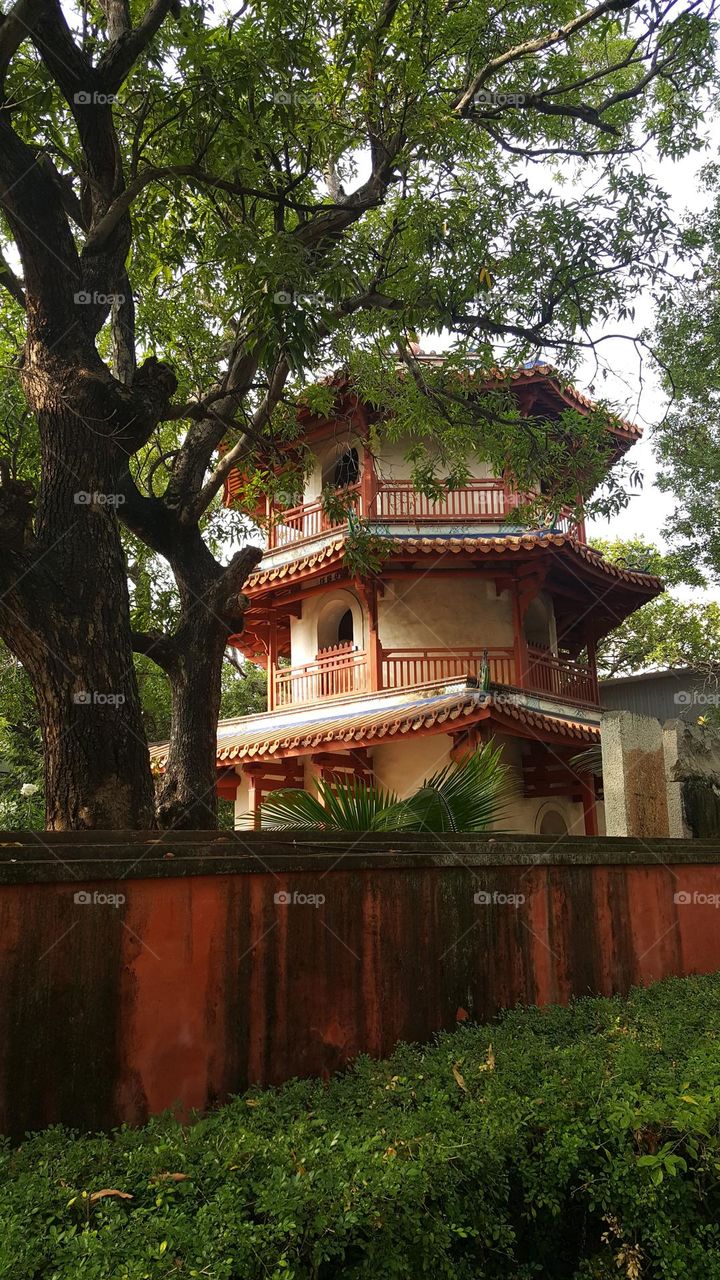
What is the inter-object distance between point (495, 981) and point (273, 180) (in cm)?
646

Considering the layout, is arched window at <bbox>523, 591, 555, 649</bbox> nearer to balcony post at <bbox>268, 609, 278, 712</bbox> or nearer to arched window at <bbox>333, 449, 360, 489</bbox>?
arched window at <bbox>333, 449, 360, 489</bbox>

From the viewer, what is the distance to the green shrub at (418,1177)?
7.34 ft

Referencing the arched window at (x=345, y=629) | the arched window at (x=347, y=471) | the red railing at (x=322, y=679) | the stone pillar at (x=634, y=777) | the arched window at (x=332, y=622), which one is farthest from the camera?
the arched window at (x=345, y=629)

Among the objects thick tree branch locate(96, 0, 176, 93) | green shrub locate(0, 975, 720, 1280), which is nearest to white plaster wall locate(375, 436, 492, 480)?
thick tree branch locate(96, 0, 176, 93)

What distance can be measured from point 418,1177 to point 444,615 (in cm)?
1337

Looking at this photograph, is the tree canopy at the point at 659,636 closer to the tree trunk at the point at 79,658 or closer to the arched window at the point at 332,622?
the arched window at the point at 332,622

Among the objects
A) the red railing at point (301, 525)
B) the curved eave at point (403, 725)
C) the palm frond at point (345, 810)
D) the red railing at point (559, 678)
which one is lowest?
the palm frond at point (345, 810)

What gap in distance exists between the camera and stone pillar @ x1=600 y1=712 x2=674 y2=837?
302 inches

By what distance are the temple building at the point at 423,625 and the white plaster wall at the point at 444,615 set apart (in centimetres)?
2

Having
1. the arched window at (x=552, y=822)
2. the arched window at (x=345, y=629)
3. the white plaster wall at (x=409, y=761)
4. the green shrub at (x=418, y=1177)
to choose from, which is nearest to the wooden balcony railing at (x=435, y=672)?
the white plaster wall at (x=409, y=761)

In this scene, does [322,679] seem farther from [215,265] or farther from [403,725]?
[215,265]

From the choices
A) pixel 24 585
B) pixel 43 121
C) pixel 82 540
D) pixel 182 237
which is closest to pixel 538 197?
pixel 182 237

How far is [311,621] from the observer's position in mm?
17172

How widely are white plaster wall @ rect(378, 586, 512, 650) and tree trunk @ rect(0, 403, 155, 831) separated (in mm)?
10117
